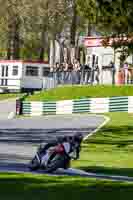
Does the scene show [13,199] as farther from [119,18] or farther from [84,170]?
Result: [119,18]

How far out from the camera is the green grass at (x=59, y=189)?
10.2 m

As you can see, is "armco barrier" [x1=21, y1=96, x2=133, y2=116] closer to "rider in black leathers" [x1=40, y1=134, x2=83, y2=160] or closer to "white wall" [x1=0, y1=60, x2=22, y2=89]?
"white wall" [x1=0, y1=60, x2=22, y2=89]

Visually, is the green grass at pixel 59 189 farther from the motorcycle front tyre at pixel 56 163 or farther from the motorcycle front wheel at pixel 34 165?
the motorcycle front wheel at pixel 34 165

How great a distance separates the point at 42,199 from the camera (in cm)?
983

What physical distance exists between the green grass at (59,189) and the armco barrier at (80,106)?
86.9 ft

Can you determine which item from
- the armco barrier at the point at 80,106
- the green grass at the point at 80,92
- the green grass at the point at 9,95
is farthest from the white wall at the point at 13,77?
the armco barrier at the point at 80,106

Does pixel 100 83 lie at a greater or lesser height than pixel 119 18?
lesser

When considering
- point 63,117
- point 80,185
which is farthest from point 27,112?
point 80,185

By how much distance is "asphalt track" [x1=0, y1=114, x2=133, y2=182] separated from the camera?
1895 centimetres

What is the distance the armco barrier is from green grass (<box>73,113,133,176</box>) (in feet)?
7.15

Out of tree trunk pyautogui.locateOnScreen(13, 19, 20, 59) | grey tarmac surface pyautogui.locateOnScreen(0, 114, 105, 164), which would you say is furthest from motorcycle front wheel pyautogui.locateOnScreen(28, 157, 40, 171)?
tree trunk pyautogui.locateOnScreen(13, 19, 20, 59)

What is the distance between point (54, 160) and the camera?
15695mm

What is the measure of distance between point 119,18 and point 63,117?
588 inches

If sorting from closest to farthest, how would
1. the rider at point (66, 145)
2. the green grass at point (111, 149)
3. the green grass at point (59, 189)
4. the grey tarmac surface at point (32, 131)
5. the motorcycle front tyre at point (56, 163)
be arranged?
1. the green grass at point (59, 189)
2. the motorcycle front tyre at point (56, 163)
3. the rider at point (66, 145)
4. the green grass at point (111, 149)
5. the grey tarmac surface at point (32, 131)
